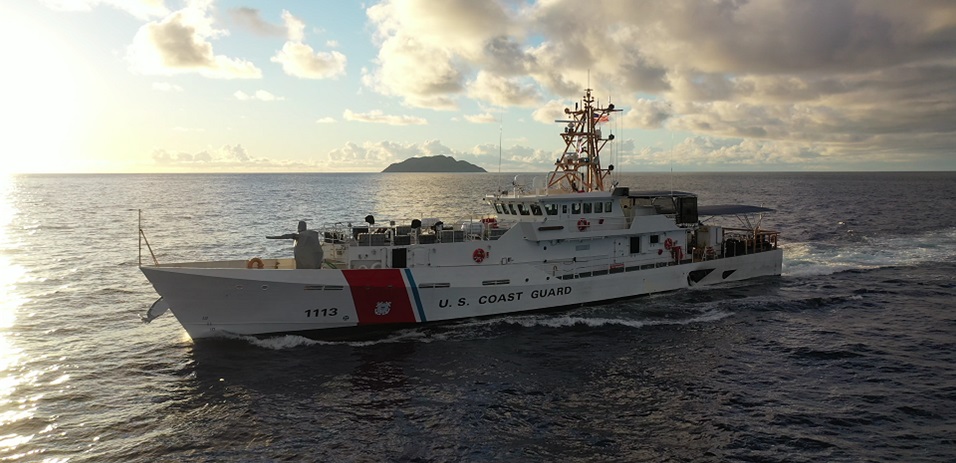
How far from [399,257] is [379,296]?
176 centimetres

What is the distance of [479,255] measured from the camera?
23.3m

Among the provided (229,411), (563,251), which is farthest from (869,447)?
(229,411)

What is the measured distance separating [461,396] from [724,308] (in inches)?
596

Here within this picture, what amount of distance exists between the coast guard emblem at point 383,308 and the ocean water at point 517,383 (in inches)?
44.4

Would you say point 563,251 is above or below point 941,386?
above

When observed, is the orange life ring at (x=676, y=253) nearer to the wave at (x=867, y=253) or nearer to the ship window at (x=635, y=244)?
the ship window at (x=635, y=244)

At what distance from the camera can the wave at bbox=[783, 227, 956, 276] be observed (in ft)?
116

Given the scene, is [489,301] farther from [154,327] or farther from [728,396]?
[154,327]

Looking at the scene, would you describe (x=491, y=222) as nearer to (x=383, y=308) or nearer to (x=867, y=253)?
(x=383, y=308)

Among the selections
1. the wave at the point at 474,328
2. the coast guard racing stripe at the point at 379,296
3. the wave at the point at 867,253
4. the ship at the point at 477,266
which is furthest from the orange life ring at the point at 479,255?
the wave at the point at 867,253

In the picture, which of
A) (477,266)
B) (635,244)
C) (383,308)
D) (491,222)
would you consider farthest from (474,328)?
(635,244)

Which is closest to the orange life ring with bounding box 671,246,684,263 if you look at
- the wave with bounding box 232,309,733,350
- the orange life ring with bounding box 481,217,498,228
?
the wave with bounding box 232,309,733,350

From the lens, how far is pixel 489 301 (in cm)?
2341

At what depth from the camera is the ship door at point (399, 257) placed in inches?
879
